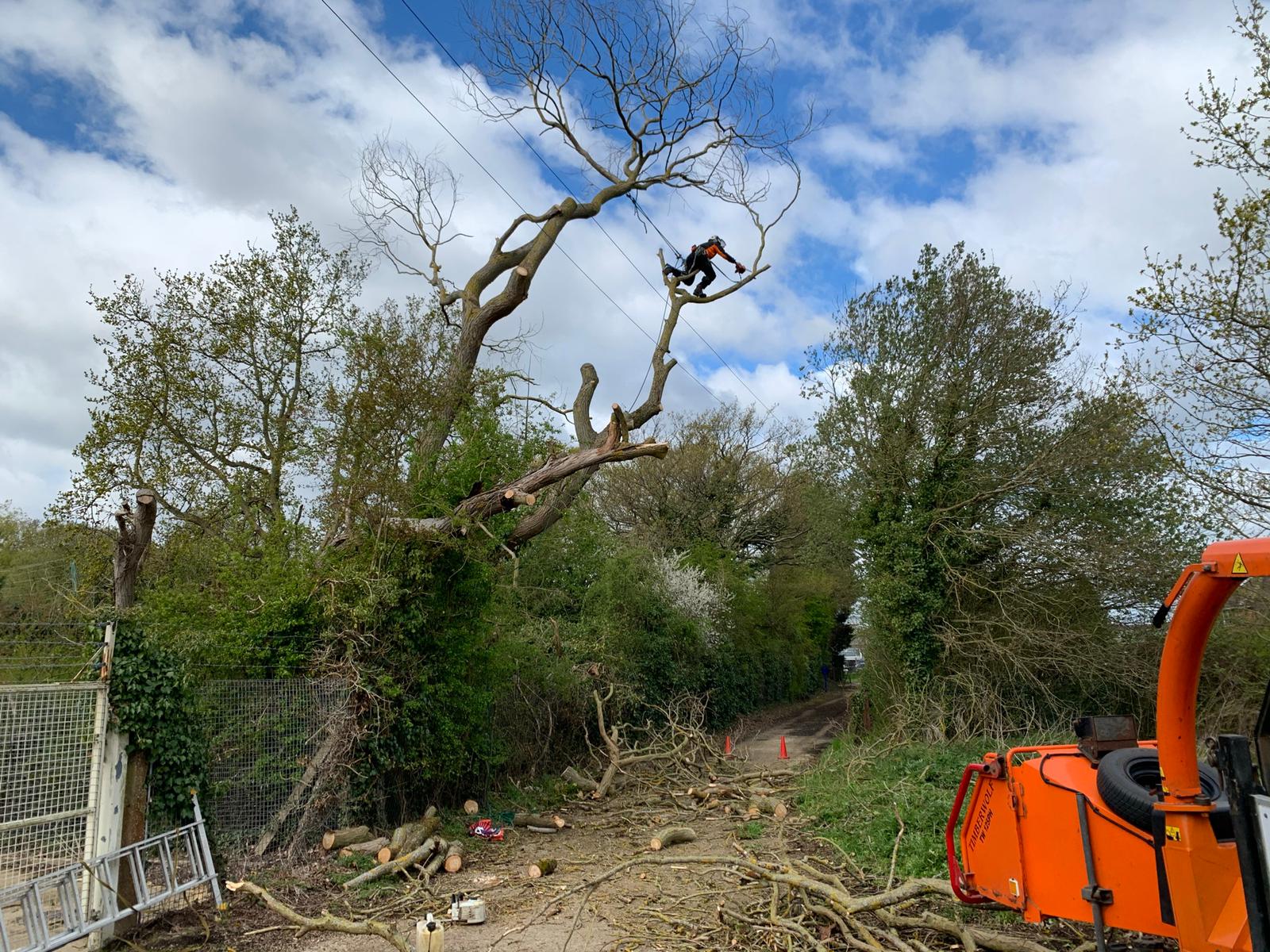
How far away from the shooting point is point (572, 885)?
8539 mm

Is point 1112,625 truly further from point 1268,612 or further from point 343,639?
point 343,639

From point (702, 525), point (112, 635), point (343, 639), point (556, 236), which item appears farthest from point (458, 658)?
point (702, 525)

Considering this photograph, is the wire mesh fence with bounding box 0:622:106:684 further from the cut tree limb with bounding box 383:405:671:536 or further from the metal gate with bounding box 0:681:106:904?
the cut tree limb with bounding box 383:405:671:536

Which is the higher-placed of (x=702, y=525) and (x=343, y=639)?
(x=702, y=525)

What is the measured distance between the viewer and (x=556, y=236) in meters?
16.3

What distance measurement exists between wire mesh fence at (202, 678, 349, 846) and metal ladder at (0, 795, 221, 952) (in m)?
0.52

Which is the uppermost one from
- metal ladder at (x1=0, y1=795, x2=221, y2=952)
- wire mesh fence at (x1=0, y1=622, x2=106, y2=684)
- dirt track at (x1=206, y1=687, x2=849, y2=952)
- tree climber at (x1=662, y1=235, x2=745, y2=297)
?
tree climber at (x1=662, y1=235, x2=745, y2=297)

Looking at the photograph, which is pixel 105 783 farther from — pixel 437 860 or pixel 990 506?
pixel 990 506

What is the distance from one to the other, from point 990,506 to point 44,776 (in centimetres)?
1528

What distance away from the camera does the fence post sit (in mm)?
6461

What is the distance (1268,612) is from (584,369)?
436 inches

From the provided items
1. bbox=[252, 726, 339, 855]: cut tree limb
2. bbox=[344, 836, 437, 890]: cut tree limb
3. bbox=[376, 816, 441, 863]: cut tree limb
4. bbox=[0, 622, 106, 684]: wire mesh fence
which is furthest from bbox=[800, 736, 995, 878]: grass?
bbox=[0, 622, 106, 684]: wire mesh fence

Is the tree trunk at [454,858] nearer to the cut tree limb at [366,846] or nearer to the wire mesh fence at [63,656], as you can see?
the cut tree limb at [366,846]

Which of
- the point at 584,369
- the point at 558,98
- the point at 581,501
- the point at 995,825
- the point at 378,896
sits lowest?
the point at 378,896
